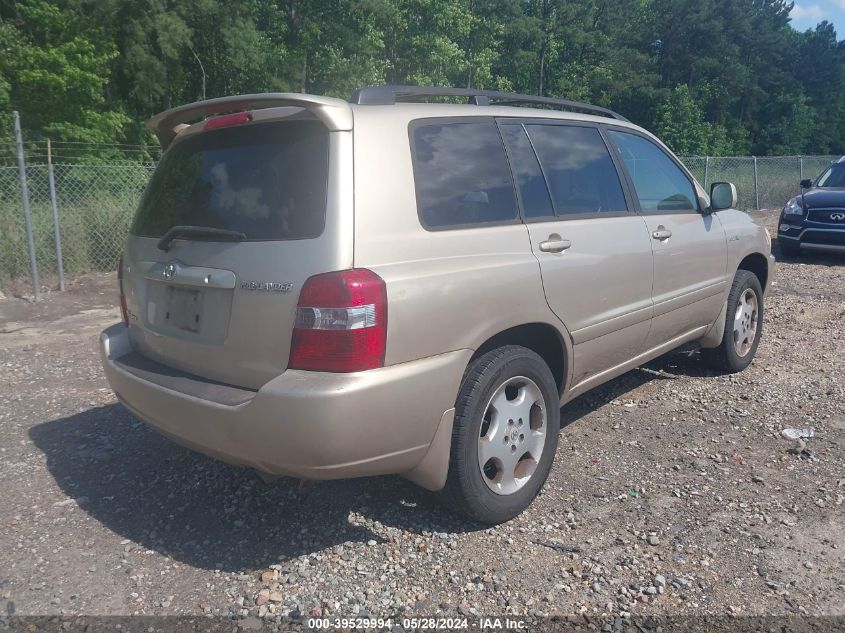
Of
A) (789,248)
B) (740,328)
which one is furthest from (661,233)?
(789,248)

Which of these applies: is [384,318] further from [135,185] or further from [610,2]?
[610,2]

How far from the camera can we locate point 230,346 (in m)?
2.79

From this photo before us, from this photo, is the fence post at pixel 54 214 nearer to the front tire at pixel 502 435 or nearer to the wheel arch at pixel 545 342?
the wheel arch at pixel 545 342

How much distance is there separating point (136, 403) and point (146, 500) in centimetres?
67

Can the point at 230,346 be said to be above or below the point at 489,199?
below

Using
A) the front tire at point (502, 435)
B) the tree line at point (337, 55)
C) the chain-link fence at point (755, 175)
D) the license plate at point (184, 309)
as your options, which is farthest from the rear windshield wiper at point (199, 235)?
the tree line at point (337, 55)

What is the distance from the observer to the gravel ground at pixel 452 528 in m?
2.77

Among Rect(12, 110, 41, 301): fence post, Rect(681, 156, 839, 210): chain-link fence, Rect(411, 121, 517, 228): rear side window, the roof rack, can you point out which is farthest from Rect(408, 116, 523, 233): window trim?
Rect(681, 156, 839, 210): chain-link fence

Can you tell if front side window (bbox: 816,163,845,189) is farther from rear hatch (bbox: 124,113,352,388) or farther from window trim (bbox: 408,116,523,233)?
rear hatch (bbox: 124,113,352,388)

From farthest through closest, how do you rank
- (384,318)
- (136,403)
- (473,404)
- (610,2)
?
(610,2)
(136,403)
(473,404)
(384,318)

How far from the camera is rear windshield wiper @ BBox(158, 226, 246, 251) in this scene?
2850mm

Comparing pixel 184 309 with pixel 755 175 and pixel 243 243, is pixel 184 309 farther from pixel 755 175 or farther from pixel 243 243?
pixel 755 175

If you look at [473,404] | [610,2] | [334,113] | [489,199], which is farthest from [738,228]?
[610,2]

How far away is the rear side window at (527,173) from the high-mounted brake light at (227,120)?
4.12ft
